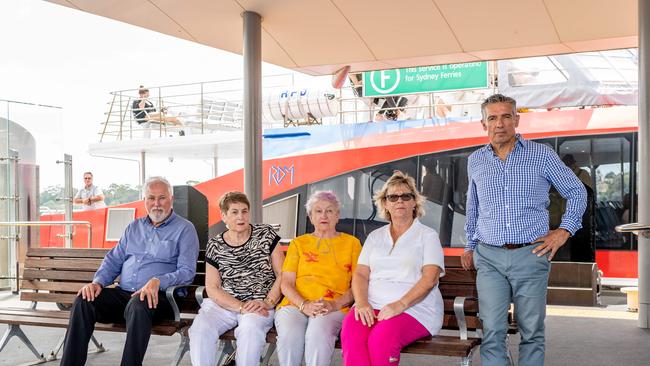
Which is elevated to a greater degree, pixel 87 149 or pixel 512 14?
pixel 512 14

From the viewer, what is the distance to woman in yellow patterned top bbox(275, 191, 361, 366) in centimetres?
414

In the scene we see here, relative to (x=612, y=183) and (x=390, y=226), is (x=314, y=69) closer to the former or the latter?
(x=612, y=183)

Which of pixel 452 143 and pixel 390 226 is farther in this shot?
→ pixel 452 143

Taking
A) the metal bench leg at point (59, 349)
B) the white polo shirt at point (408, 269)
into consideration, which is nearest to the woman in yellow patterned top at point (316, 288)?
the white polo shirt at point (408, 269)

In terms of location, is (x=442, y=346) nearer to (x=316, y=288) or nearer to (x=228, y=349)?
(x=316, y=288)

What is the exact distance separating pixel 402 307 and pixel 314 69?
694 cm

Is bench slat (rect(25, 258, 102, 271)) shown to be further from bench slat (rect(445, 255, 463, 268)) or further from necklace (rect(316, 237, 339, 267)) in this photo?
bench slat (rect(445, 255, 463, 268))

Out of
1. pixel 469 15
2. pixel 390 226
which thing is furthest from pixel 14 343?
pixel 469 15

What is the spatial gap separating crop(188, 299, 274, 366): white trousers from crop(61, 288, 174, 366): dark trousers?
334mm

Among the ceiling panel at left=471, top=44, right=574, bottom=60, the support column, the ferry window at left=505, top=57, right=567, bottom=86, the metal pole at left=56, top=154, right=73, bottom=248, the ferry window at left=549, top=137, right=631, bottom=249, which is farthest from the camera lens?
the support column

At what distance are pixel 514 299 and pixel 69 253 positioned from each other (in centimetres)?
363

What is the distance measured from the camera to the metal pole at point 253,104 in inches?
307

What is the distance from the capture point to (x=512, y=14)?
7.99 meters

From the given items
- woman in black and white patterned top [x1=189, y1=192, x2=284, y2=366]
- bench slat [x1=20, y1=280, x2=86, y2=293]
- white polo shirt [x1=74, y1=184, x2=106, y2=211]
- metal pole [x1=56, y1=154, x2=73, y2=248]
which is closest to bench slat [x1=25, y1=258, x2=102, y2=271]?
bench slat [x1=20, y1=280, x2=86, y2=293]
